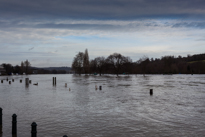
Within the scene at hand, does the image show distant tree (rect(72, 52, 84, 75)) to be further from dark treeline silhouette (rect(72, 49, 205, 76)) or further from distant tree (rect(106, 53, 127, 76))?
distant tree (rect(106, 53, 127, 76))

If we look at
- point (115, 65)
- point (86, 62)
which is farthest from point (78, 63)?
point (115, 65)

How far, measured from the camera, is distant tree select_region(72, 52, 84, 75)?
14974 centimetres

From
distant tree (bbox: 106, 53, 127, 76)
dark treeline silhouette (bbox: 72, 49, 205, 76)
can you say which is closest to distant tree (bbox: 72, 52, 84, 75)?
dark treeline silhouette (bbox: 72, 49, 205, 76)

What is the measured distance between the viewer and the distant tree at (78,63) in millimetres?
149738

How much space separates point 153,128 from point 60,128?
4.87 metres

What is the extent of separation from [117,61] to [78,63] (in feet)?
122

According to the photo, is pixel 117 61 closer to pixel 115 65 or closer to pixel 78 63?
pixel 115 65

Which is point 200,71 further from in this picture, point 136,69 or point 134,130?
point 134,130

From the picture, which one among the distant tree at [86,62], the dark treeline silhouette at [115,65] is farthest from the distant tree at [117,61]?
the distant tree at [86,62]

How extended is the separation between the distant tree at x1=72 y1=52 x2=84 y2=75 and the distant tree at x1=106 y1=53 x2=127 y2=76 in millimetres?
30948

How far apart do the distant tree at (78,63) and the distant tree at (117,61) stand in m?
30.9

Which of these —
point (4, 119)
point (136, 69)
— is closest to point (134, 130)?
point (4, 119)

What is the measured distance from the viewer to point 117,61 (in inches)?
4953

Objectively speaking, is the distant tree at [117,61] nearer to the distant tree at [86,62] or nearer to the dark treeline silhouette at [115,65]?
the dark treeline silhouette at [115,65]
